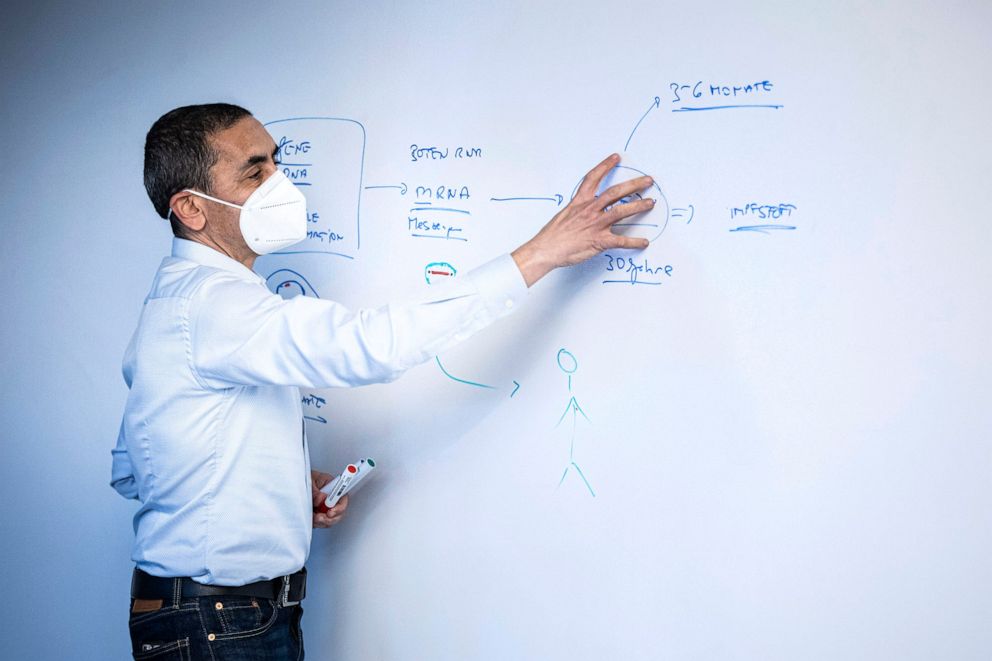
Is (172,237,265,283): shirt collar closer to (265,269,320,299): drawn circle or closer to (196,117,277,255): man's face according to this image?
(196,117,277,255): man's face

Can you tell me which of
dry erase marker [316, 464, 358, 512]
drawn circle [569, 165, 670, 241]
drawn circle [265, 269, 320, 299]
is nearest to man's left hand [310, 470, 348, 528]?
dry erase marker [316, 464, 358, 512]

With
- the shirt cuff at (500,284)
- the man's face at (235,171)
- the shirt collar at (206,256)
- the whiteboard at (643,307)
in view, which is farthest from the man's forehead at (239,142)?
the shirt cuff at (500,284)

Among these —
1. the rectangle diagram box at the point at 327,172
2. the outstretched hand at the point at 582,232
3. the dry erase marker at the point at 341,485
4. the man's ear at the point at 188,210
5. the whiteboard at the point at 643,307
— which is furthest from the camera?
the rectangle diagram box at the point at 327,172

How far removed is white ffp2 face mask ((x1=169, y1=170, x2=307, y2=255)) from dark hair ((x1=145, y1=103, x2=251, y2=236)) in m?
0.03

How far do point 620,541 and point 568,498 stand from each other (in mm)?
102

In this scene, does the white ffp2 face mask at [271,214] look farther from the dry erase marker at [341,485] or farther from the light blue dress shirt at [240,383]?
the dry erase marker at [341,485]

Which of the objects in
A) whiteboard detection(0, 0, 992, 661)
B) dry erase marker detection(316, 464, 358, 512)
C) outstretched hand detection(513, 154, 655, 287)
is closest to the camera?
whiteboard detection(0, 0, 992, 661)

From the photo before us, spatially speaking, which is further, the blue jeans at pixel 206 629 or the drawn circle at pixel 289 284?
the drawn circle at pixel 289 284

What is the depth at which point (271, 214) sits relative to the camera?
125 cm

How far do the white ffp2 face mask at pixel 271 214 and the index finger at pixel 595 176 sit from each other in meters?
0.43

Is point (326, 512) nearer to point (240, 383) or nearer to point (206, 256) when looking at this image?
point (240, 383)

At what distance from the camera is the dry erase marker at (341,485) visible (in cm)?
135

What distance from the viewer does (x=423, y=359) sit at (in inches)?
43.2

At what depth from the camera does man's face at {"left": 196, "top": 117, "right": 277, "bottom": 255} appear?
1.23m
